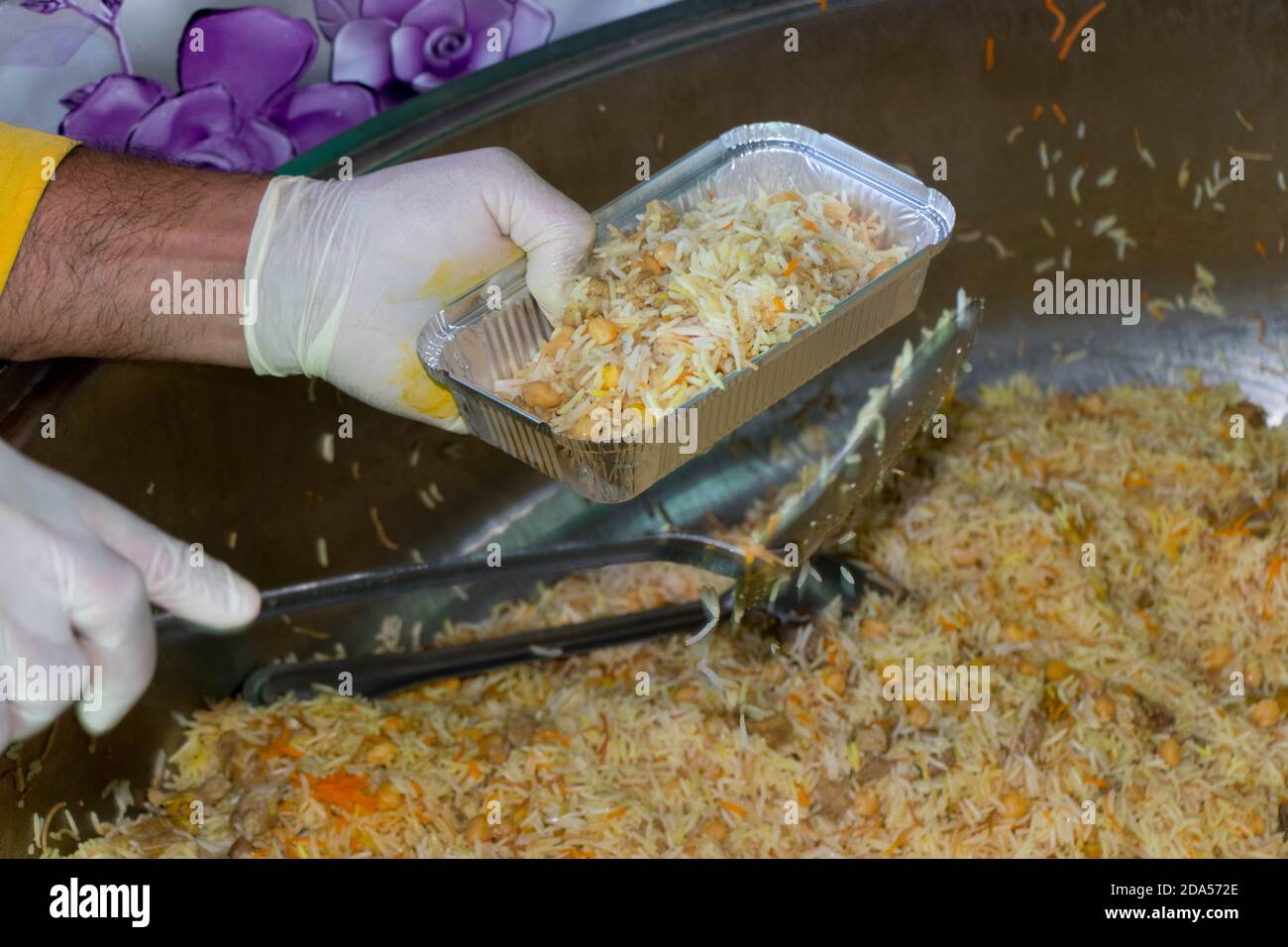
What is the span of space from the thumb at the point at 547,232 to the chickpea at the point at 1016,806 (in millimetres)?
1085

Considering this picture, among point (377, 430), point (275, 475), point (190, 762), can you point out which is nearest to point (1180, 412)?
point (377, 430)

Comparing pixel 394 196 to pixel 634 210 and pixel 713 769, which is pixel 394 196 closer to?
pixel 634 210

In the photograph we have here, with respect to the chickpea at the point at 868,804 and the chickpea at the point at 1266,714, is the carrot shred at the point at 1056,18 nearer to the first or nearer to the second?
the chickpea at the point at 1266,714

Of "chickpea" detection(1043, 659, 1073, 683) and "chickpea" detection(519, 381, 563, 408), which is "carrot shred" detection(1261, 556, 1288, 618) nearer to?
"chickpea" detection(1043, 659, 1073, 683)

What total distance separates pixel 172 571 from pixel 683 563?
950 millimetres

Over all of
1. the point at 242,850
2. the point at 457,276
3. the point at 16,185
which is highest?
the point at 16,185

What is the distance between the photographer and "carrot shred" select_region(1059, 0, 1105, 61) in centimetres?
265

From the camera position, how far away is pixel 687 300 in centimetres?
181

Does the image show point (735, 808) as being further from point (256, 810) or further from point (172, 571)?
point (172, 571)

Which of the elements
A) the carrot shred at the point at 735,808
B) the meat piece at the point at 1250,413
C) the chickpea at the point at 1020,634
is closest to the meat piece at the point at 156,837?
the carrot shred at the point at 735,808

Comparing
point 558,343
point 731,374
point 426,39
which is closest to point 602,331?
point 558,343

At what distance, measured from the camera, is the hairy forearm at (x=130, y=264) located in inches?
76.8

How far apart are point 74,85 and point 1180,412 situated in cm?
254

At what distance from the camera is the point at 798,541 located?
218 centimetres
